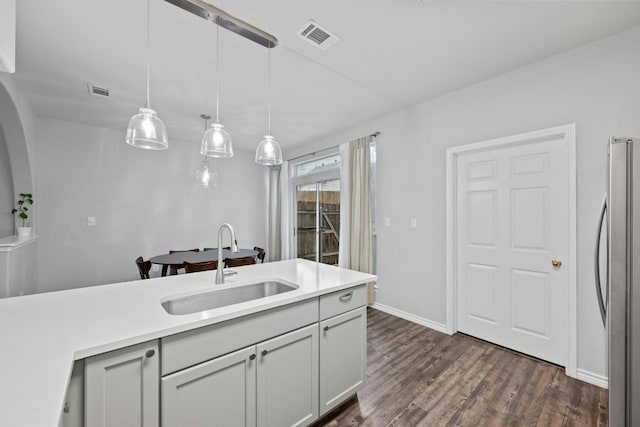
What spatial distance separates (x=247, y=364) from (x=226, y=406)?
0.65 ft

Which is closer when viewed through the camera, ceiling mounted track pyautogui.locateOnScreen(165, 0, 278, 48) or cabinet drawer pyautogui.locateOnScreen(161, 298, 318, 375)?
cabinet drawer pyautogui.locateOnScreen(161, 298, 318, 375)

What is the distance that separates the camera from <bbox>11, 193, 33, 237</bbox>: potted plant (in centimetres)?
326

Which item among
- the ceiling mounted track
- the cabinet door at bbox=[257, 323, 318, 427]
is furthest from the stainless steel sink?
the ceiling mounted track

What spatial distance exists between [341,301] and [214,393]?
88 cm

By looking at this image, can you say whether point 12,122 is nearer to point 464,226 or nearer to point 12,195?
point 12,195

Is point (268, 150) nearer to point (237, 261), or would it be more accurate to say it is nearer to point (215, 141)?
point (215, 141)

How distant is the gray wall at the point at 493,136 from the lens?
7.02ft

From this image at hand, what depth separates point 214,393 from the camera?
128 cm

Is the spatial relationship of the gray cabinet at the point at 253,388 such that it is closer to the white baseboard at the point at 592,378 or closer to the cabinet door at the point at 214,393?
the cabinet door at the point at 214,393

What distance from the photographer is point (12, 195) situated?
11.2ft

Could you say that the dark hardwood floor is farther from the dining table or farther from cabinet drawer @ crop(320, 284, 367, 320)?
the dining table

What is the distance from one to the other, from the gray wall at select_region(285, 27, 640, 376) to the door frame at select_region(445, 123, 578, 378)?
0.15ft

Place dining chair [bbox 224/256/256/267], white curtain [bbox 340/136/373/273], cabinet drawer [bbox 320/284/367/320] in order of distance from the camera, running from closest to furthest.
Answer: cabinet drawer [bbox 320/284/367/320] → dining chair [bbox 224/256/256/267] → white curtain [bbox 340/136/373/273]

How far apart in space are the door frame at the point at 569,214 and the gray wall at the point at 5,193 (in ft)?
17.4
